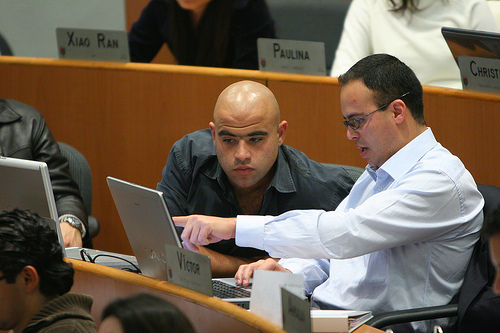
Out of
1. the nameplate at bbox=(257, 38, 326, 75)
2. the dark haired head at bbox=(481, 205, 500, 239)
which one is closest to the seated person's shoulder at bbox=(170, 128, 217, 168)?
the nameplate at bbox=(257, 38, 326, 75)

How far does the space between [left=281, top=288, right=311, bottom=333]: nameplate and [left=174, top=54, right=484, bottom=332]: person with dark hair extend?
0.44 metres

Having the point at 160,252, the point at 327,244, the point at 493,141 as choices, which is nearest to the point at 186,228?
the point at 160,252

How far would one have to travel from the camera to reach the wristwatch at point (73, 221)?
101 inches

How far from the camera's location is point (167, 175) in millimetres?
2404

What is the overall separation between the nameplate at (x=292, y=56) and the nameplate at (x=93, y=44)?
69cm

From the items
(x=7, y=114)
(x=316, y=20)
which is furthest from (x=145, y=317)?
(x=316, y=20)

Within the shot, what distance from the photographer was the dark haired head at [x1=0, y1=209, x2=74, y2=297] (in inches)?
65.9

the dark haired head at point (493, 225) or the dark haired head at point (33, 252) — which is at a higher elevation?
the dark haired head at point (493, 225)

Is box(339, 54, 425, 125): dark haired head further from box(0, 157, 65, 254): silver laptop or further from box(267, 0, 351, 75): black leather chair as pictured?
box(267, 0, 351, 75): black leather chair

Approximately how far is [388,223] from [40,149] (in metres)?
1.50

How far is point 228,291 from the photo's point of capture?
185 cm

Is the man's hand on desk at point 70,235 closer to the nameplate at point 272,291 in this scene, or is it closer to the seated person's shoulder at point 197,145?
the seated person's shoulder at point 197,145

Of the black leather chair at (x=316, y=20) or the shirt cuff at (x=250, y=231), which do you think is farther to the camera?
the black leather chair at (x=316, y=20)

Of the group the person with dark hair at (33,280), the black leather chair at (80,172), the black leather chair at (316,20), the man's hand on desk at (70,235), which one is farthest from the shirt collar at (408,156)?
the black leather chair at (316,20)
